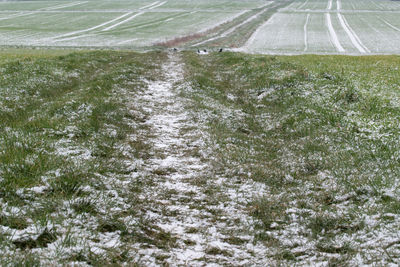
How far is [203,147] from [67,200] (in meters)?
5.32

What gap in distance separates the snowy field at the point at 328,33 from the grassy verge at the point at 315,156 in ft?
102

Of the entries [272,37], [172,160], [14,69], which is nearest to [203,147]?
[172,160]

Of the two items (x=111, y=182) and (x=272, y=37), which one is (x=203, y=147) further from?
(x=272, y=37)

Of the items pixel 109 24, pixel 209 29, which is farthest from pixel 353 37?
pixel 109 24

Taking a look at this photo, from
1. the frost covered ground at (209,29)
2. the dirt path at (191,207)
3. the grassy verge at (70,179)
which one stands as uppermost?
the frost covered ground at (209,29)

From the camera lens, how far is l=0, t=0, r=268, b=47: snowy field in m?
56.7

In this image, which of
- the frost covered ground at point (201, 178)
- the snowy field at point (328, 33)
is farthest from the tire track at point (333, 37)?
the frost covered ground at point (201, 178)

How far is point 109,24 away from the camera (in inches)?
3127

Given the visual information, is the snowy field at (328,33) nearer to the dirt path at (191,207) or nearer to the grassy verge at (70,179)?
the grassy verge at (70,179)

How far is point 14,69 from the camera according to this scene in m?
20.9

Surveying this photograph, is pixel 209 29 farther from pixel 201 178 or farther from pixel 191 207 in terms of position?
pixel 191 207

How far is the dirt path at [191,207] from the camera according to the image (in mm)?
5937

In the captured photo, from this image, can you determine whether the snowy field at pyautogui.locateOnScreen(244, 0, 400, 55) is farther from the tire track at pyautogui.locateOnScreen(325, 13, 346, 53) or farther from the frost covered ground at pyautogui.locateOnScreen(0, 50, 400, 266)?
the frost covered ground at pyautogui.locateOnScreen(0, 50, 400, 266)

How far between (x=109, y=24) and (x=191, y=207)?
262 ft
